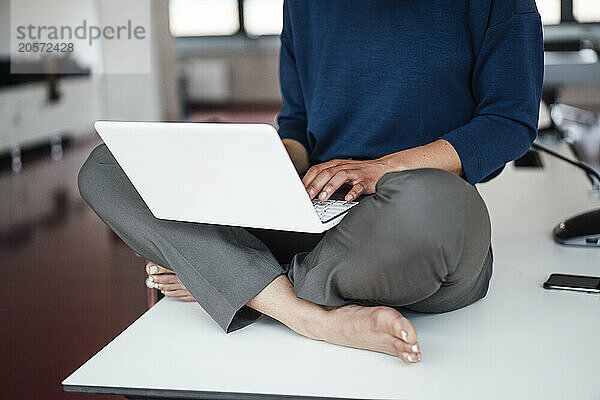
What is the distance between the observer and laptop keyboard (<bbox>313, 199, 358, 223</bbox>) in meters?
1.02

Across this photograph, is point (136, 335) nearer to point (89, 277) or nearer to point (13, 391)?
point (13, 391)

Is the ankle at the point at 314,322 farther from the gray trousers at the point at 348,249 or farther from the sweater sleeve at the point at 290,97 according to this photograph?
the sweater sleeve at the point at 290,97

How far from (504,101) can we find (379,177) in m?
0.27

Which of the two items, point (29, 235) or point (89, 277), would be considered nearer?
point (89, 277)

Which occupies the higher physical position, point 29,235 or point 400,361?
point 400,361

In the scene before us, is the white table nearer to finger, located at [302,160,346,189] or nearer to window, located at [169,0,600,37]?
finger, located at [302,160,346,189]

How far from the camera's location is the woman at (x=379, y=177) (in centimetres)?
98

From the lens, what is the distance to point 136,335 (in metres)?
1.18

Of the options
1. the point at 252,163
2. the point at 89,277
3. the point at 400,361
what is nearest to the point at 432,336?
the point at 400,361

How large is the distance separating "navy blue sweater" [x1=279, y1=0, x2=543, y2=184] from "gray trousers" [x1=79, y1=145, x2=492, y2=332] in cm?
22

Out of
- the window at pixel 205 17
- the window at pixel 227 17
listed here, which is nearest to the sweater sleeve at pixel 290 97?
the window at pixel 227 17

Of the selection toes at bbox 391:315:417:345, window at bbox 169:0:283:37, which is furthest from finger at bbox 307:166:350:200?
window at bbox 169:0:283:37

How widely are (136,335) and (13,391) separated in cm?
52

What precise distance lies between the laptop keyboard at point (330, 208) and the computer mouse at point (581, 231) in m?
0.64
